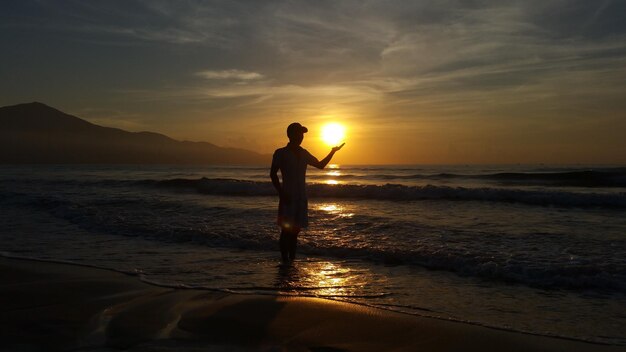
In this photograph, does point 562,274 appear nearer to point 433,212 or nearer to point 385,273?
point 385,273

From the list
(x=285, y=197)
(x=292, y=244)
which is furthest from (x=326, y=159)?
(x=292, y=244)

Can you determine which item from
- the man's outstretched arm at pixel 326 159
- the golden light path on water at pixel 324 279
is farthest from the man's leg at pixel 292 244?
the man's outstretched arm at pixel 326 159

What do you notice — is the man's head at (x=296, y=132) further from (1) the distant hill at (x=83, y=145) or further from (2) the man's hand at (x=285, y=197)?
(1) the distant hill at (x=83, y=145)

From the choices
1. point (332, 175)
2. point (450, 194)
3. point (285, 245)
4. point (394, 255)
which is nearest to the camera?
point (285, 245)

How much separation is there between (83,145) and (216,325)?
168 metres

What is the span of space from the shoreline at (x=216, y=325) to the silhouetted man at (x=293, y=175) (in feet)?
6.56

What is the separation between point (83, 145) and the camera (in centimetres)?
15512

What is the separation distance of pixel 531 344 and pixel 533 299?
5.08 ft

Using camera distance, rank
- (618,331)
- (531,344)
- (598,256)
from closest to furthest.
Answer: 1. (531,344)
2. (618,331)
3. (598,256)

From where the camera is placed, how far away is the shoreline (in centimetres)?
359

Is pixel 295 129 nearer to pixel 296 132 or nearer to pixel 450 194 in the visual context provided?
pixel 296 132

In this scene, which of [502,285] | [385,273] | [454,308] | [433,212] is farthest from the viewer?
[433,212]

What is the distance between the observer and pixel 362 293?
5.32 metres

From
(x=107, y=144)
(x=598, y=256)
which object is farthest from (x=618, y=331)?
(x=107, y=144)
